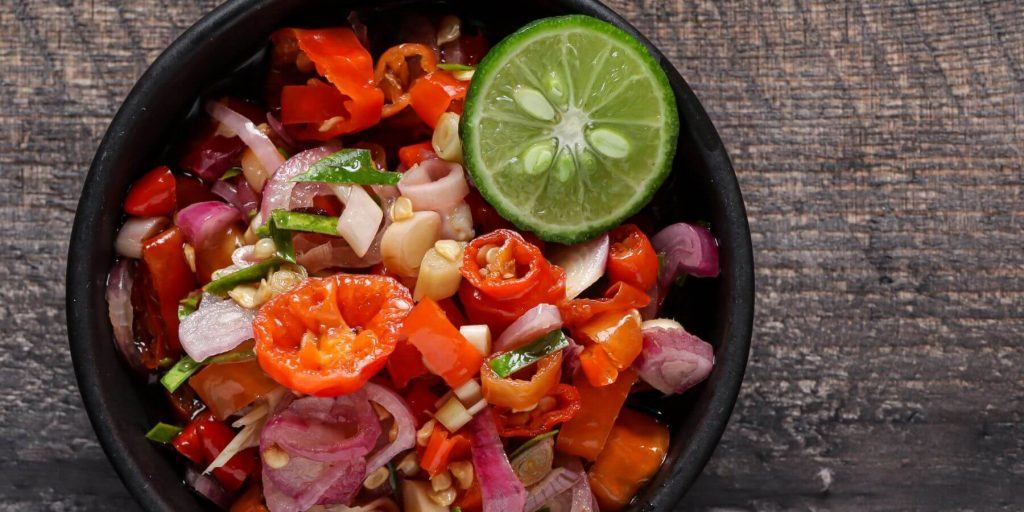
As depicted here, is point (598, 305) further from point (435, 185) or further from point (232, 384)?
point (232, 384)

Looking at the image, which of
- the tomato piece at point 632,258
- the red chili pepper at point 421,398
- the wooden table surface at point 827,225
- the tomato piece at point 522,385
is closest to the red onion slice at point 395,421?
the red chili pepper at point 421,398

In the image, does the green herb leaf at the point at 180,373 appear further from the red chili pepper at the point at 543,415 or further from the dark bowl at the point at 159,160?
the red chili pepper at the point at 543,415

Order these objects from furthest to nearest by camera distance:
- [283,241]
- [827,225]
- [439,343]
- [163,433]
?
[827,225] → [163,433] → [283,241] → [439,343]

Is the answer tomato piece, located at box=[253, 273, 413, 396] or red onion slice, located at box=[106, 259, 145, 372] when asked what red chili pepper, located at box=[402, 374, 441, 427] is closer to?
tomato piece, located at box=[253, 273, 413, 396]

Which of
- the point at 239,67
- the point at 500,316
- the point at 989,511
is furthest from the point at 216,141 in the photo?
the point at 989,511

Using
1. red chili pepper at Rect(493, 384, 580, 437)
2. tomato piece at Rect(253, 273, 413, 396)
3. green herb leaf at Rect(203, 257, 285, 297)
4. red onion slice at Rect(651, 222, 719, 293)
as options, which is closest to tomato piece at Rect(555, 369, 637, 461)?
red chili pepper at Rect(493, 384, 580, 437)

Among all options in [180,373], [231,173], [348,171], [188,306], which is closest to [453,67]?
[348,171]

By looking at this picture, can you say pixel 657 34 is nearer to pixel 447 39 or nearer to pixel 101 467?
pixel 447 39
